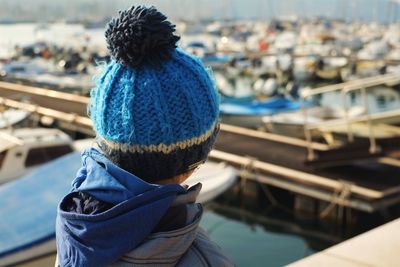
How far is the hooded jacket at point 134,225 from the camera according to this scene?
133 cm

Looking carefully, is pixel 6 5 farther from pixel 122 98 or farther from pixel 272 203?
pixel 122 98

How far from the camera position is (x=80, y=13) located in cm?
10806

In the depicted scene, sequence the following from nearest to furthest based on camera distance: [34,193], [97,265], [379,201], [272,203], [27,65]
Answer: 1. [97,265]
2. [34,193]
3. [379,201]
4. [272,203]
5. [27,65]

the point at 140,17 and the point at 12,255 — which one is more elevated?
the point at 140,17

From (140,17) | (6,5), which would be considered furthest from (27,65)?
(6,5)

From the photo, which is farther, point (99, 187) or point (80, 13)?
point (80, 13)

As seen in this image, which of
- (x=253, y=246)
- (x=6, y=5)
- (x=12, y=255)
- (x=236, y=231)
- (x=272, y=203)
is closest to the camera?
(x=12, y=255)

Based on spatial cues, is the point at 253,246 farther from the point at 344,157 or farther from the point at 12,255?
the point at 12,255

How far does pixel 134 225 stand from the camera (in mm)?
1337

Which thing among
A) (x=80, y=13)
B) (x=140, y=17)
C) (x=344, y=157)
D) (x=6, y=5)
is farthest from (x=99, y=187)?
(x=80, y=13)

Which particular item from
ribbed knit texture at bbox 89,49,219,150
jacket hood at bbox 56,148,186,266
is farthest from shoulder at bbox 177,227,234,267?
ribbed knit texture at bbox 89,49,219,150

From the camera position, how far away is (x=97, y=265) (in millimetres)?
1363

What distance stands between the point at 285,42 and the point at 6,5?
67.5 meters

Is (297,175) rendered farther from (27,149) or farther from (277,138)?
(27,149)
